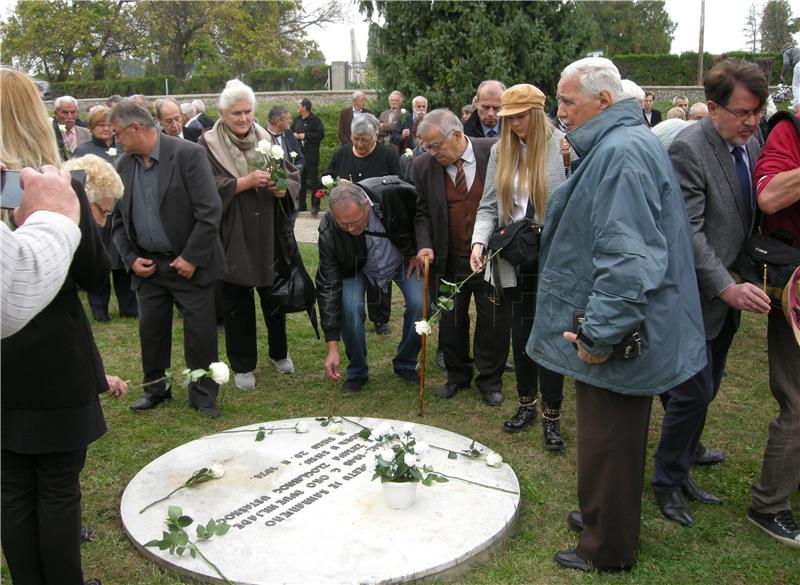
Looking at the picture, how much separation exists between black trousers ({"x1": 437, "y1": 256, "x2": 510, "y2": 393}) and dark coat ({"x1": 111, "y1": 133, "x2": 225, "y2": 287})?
1.61 m

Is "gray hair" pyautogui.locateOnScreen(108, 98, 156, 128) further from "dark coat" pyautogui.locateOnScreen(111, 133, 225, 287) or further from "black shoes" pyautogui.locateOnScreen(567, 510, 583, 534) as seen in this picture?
"black shoes" pyautogui.locateOnScreen(567, 510, 583, 534)

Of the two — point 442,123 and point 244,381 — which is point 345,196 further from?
point 244,381

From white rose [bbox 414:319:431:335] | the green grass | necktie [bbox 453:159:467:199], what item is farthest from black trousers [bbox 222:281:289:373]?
necktie [bbox 453:159:467:199]

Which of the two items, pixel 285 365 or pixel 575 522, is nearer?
pixel 575 522

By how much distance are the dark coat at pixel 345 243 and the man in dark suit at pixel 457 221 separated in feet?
0.31

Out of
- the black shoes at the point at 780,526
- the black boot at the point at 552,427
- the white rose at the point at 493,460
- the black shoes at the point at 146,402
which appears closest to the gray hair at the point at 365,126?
the black shoes at the point at 146,402

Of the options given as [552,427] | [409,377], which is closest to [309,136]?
[409,377]

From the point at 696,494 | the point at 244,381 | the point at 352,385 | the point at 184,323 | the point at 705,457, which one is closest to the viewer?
the point at 696,494

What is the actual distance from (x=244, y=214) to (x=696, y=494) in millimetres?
3446

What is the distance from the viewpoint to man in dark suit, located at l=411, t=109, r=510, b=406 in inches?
201

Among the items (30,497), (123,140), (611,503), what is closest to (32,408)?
(30,497)

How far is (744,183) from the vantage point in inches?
145

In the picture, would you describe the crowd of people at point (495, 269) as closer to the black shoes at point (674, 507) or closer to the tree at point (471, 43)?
the black shoes at point (674, 507)

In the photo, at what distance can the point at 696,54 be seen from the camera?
34375 millimetres
